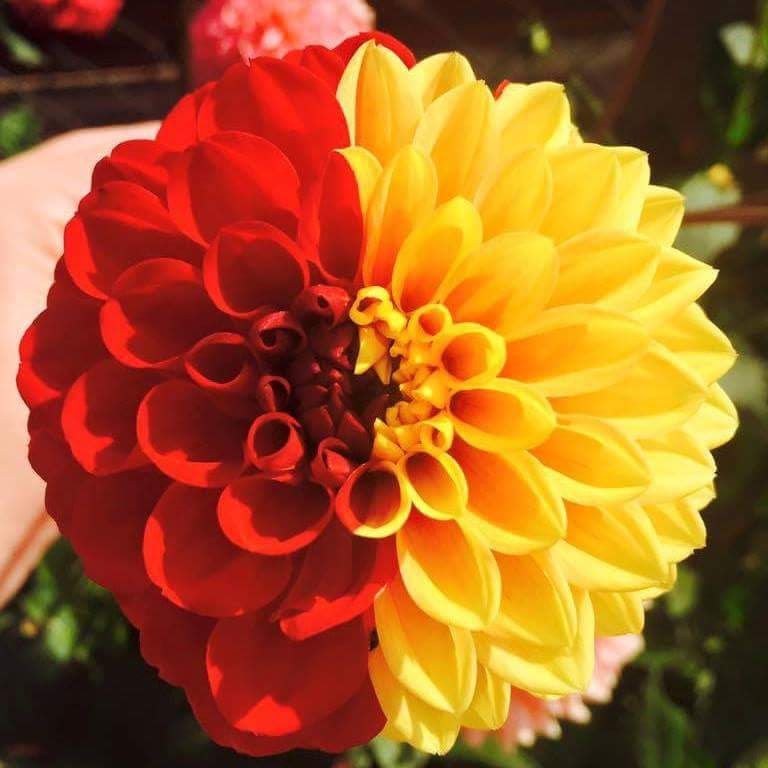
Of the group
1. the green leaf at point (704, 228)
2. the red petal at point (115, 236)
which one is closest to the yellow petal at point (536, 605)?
the red petal at point (115, 236)

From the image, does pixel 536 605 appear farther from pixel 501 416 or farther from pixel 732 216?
pixel 732 216

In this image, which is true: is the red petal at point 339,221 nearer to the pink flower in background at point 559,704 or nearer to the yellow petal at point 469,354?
the yellow petal at point 469,354

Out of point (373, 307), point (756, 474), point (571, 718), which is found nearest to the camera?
point (373, 307)

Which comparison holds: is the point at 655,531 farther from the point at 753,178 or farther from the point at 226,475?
the point at 753,178

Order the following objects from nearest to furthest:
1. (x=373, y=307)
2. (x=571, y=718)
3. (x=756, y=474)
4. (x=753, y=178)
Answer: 1. (x=373, y=307)
2. (x=571, y=718)
3. (x=756, y=474)
4. (x=753, y=178)

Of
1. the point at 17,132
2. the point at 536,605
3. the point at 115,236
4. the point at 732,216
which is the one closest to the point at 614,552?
the point at 536,605

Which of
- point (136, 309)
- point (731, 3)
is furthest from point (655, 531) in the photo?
point (731, 3)
